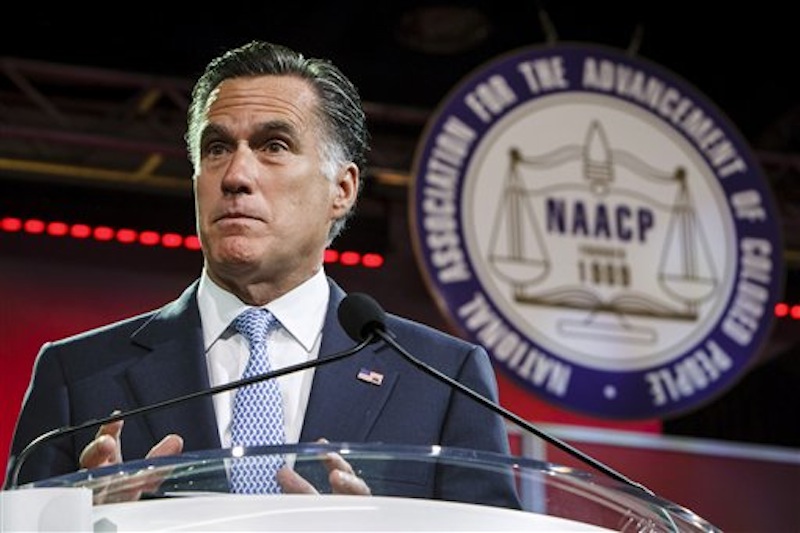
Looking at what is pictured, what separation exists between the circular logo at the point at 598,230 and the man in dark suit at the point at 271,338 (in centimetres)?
226

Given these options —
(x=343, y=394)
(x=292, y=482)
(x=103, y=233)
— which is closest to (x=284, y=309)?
(x=343, y=394)

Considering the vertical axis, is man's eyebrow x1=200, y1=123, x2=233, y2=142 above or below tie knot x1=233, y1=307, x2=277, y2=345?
above

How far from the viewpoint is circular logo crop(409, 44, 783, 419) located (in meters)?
4.23

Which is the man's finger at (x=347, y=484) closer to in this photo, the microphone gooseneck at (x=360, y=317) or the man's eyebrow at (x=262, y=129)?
the microphone gooseneck at (x=360, y=317)

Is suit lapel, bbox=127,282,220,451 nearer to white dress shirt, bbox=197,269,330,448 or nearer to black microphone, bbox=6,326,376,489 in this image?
white dress shirt, bbox=197,269,330,448

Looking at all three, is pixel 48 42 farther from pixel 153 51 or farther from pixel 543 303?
pixel 543 303

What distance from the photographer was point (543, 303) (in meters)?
4.32

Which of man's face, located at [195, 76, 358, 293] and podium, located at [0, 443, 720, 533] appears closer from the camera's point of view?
podium, located at [0, 443, 720, 533]

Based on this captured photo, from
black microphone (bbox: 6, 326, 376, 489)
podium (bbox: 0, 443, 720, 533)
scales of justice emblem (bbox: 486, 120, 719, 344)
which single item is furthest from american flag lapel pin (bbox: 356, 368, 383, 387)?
scales of justice emblem (bbox: 486, 120, 719, 344)

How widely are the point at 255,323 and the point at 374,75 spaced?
9.67 feet

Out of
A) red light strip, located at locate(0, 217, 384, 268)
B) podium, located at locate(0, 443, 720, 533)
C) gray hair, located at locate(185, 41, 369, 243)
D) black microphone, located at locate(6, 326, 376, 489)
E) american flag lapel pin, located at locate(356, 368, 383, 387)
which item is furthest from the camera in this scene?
red light strip, located at locate(0, 217, 384, 268)

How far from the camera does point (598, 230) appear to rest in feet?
14.5

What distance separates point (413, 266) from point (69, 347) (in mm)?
2826

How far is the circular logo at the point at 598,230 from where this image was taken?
167 inches
